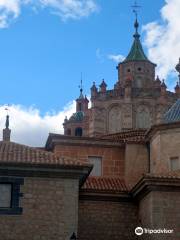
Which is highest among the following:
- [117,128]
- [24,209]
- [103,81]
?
[103,81]

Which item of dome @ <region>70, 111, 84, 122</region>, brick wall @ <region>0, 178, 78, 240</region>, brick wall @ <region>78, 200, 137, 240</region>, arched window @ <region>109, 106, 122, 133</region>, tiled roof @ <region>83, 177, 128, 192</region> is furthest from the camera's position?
dome @ <region>70, 111, 84, 122</region>

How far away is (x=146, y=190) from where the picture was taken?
22.9 metres

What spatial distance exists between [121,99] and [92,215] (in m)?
40.9

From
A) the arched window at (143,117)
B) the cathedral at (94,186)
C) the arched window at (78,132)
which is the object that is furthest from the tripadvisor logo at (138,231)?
the arched window at (78,132)

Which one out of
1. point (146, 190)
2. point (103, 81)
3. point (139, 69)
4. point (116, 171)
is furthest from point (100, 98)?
point (146, 190)

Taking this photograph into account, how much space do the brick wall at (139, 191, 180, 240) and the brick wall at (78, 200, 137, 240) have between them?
2.35 metres

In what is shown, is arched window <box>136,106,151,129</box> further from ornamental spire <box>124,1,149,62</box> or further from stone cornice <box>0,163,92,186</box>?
stone cornice <box>0,163,92,186</box>

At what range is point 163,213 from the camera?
2223cm

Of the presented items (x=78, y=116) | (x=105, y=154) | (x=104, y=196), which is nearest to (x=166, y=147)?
(x=105, y=154)

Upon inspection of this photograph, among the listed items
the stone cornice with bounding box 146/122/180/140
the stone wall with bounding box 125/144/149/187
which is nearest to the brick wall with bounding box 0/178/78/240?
the stone cornice with bounding box 146/122/180/140

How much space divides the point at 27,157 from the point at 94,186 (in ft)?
17.6

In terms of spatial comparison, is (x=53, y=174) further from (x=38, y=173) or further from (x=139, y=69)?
(x=139, y=69)

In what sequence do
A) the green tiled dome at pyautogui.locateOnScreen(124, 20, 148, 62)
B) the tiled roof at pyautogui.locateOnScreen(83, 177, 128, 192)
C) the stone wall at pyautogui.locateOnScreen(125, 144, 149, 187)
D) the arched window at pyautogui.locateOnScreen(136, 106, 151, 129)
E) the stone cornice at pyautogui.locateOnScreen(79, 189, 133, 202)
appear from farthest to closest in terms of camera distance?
the green tiled dome at pyautogui.locateOnScreen(124, 20, 148, 62) < the arched window at pyautogui.locateOnScreen(136, 106, 151, 129) < the stone wall at pyautogui.locateOnScreen(125, 144, 149, 187) < the tiled roof at pyautogui.locateOnScreen(83, 177, 128, 192) < the stone cornice at pyautogui.locateOnScreen(79, 189, 133, 202)

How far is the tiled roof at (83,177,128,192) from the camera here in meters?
25.6
